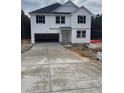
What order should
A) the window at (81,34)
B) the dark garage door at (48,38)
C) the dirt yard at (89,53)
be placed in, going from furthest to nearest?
the dark garage door at (48,38) < the window at (81,34) < the dirt yard at (89,53)

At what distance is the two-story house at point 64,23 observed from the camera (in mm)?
16438

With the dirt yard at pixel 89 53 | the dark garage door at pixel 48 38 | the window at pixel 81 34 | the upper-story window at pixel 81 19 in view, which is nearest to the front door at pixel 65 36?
the window at pixel 81 34

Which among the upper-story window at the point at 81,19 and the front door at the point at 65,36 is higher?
the upper-story window at the point at 81,19

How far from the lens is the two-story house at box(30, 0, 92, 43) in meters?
16.4

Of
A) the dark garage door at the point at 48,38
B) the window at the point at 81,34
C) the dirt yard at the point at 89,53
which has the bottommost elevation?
the dirt yard at the point at 89,53

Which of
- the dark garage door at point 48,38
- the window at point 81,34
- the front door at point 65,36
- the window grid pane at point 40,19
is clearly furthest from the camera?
the dark garage door at point 48,38

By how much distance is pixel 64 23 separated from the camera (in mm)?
17141

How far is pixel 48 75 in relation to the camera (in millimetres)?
4887

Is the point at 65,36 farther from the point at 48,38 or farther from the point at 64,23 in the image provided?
the point at 48,38

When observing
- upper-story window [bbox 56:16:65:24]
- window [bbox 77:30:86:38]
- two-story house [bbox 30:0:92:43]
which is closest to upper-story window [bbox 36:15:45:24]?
two-story house [bbox 30:0:92:43]

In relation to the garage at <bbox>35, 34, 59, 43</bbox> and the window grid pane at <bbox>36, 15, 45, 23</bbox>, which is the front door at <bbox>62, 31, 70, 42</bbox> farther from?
the window grid pane at <bbox>36, 15, 45, 23</bbox>

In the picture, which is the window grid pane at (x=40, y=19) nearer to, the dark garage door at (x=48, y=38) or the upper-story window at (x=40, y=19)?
the upper-story window at (x=40, y=19)
